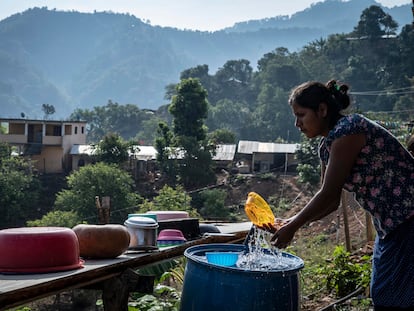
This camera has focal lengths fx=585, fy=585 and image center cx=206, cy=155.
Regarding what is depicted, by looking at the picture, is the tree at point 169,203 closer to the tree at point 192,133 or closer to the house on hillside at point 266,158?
the tree at point 192,133

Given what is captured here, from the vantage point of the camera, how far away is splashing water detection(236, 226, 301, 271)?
2.56 metres

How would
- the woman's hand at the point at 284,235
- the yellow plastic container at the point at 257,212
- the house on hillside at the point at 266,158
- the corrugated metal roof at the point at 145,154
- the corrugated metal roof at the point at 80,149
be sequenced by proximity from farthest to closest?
1. the corrugated metal roof at the point at 80,149
2. the house on hillside at the point at 266,158
3. the corrugated metal roof at the point at 145,154
4. the yellow plastic container at the point at 257,212
5. the woman's hand at the point at 284,235

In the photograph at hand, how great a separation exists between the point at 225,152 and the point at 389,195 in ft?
99.6

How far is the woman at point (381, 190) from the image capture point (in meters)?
2.05

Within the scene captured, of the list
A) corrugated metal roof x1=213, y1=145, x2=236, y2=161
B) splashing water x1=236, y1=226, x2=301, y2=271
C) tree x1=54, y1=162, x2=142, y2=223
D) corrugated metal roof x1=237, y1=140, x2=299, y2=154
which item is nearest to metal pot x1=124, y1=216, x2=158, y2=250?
splashing water x1=236, y1=226, x2=301, y2=271

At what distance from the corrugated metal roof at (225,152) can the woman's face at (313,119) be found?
96.6 feet

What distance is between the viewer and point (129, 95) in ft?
577

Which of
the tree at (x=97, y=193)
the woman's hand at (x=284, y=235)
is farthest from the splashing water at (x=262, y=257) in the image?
the tree at (x=97, y=193)

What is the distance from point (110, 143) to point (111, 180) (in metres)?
4.85

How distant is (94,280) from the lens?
276cm

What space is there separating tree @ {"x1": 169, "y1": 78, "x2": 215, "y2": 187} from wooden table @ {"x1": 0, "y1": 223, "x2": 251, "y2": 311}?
2482 cm

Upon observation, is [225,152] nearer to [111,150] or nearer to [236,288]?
[111,150]

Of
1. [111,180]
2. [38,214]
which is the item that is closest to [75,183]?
[111,180]

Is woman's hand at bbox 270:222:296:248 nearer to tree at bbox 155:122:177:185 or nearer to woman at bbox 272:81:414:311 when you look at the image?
woman at bbox 272:81:414:311
